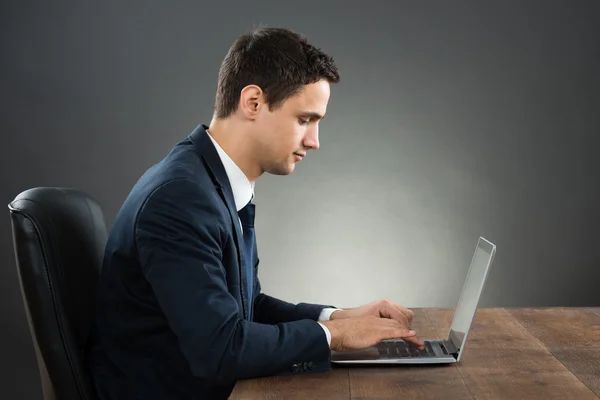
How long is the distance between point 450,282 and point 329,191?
27.0 inches

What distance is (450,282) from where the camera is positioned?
3.54 meters

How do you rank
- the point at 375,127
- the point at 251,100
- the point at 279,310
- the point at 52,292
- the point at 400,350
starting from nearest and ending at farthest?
the point at 52,292, the point at 400,350, the point at 251,100, the point at 279,310, the point at 375,127

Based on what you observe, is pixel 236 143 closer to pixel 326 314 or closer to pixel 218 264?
pixel 218 264

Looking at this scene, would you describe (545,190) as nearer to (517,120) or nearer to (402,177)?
(517,120)

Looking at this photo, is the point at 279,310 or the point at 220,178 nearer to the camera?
the point at 220,178

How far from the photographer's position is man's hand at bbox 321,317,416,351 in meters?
1.52

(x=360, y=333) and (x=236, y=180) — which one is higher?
(x=236, y=180)

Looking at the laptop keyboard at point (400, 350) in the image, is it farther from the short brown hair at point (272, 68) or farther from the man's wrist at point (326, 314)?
the short brown hair at point (272, 68)

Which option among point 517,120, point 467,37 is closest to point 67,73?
point 467,37

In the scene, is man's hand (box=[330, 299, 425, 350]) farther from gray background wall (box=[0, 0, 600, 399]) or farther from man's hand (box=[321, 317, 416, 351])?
gray background wall (box=[0, 0, 600, 399])

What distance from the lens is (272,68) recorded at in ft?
5.61

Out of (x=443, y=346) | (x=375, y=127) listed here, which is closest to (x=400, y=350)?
(x=443, y=346)

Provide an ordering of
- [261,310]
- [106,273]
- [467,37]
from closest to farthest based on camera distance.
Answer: [106,273] < [261,310] < [467,37]

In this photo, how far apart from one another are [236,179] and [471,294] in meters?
0.57
